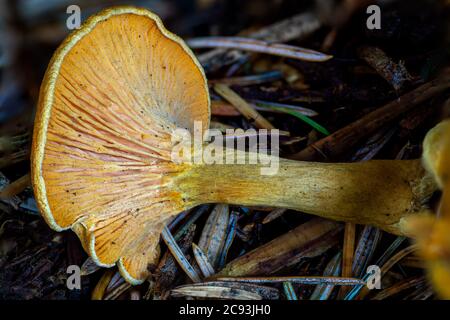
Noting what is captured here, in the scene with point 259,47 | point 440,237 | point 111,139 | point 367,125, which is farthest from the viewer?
point 259,47

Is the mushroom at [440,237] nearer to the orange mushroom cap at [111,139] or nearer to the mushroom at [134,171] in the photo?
the mushroom at [134,171]

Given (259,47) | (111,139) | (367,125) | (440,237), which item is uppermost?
(259,47)

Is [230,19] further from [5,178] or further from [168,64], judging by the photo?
[5,178]

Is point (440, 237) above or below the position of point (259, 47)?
below

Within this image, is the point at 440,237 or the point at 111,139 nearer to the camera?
the point at 440,237
